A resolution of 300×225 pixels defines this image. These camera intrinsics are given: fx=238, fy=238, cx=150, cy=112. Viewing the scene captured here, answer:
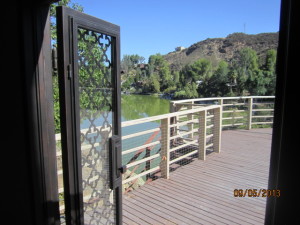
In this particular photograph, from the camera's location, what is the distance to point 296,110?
0.53m

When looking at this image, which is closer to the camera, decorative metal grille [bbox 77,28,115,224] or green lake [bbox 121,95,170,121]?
decorative metal grille [bbox 77,28,115,224]

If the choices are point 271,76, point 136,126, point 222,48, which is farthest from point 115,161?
point 222,48

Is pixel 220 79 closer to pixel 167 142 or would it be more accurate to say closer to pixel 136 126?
pixel 136 126

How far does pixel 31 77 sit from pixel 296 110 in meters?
1.21

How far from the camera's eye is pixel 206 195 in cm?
286

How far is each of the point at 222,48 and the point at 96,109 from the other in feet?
189

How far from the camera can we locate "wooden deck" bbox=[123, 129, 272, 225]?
2389 mm

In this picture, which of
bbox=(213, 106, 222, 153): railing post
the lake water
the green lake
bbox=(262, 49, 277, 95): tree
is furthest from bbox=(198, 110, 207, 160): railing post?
the green lake

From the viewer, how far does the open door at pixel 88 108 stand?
3.90 feet

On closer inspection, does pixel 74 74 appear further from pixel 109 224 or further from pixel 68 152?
pixel 109 224

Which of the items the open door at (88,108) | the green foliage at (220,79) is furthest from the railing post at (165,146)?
the green foliage at (220,79)

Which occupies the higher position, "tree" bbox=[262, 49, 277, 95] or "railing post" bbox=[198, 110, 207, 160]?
"tree" bbox=[262, 49, 277, 95]

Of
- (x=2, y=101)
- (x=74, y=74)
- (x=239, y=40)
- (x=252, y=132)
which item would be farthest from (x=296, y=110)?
(x=239, y=40)

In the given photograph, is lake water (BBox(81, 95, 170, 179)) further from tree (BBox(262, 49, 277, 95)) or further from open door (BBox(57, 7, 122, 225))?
tree (BBox(262, 49, 277, 95))
